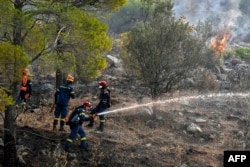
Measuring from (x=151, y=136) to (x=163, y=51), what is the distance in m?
3.07

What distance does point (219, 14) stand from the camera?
4125 cm

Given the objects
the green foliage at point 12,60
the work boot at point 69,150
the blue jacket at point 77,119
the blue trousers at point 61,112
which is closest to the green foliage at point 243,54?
the blue trousers at point 61,112

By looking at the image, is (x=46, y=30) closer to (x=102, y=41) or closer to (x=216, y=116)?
(x=102, y=41)

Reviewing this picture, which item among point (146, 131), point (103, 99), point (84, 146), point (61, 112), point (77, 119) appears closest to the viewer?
point (77, 119)

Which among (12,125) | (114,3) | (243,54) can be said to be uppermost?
(243,54)

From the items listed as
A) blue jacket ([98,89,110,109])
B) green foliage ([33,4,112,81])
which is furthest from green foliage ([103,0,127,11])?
blue jacket ([98,89,110,109])

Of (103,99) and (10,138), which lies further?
(103,99)

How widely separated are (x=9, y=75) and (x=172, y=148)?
555 cm

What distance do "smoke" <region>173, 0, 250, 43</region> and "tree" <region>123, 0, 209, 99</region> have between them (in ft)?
78.5

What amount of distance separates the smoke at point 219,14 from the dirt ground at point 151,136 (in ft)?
74.0

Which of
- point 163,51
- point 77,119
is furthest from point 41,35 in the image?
point 163,51

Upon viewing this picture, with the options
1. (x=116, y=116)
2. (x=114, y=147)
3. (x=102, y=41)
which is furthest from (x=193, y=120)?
(x=102, y=41)

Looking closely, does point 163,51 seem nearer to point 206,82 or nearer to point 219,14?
point 206,82

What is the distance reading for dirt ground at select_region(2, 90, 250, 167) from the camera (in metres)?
10.1
